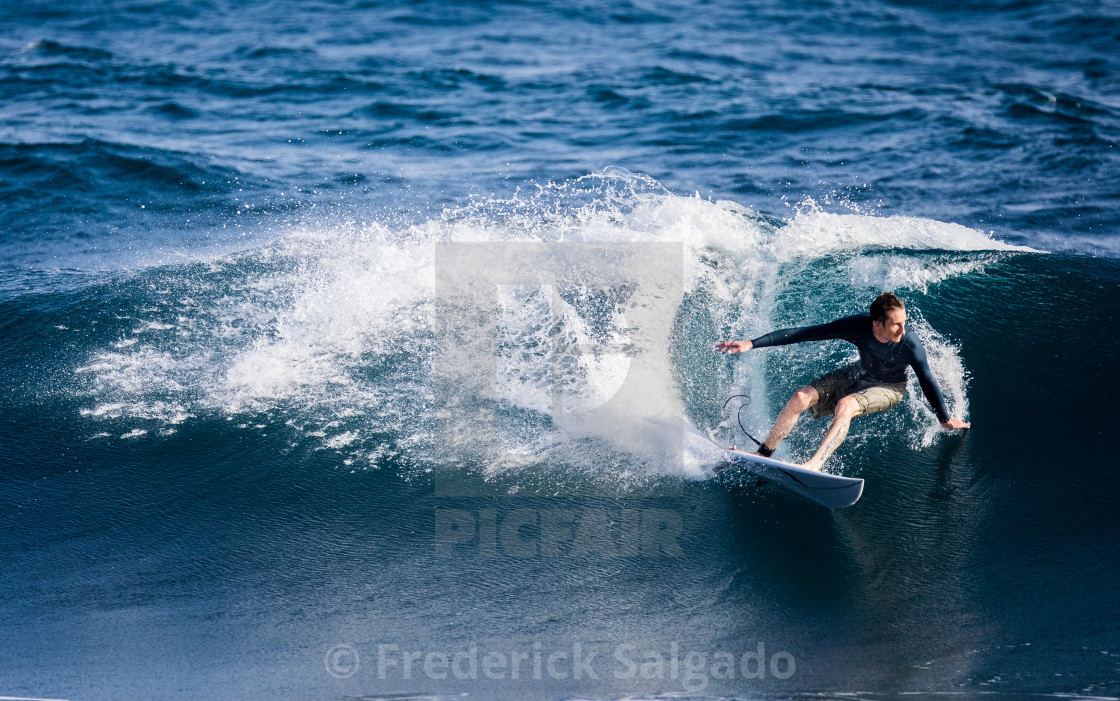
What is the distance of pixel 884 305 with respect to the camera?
588 cm

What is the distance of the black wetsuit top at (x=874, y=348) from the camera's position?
19.8 ft

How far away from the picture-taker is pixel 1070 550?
17.9 ft

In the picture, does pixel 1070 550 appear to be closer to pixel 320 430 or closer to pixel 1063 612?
pixel 1063 612

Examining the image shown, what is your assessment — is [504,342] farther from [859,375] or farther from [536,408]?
[859,375]

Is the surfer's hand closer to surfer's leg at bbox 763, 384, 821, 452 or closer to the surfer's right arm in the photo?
the surfer's right arm

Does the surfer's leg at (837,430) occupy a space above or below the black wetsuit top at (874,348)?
below

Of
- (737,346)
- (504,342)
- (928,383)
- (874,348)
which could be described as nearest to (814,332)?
(874,348)

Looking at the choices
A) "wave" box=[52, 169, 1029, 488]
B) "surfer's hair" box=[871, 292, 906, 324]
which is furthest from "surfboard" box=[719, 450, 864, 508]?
"surfer's hair" box=[871, 292, 906, 324]

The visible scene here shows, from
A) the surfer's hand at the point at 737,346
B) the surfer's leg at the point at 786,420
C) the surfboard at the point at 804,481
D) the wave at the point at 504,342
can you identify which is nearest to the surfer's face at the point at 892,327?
the surfer's leg at the point at 786,420

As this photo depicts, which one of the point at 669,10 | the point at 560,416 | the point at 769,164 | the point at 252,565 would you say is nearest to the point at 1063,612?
the point at 560,416

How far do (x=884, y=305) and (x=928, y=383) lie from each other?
735 mm

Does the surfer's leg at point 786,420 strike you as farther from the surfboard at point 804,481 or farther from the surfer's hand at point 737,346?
the surfer's hand at point 737,346

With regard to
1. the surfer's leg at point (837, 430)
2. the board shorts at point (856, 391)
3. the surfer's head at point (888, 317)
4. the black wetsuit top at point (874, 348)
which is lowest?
the surfer's leg at point (837, 430)

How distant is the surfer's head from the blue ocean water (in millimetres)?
1082
